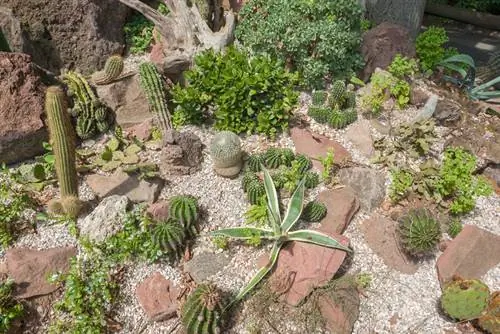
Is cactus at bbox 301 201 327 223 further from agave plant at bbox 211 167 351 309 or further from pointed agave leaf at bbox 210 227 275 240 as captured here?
→ pointed agave leaf at bbox 210 227 275 240

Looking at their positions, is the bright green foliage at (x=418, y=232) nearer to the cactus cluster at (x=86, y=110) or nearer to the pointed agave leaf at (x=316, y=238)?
the pointed agave leaf at (x=316, y=238)

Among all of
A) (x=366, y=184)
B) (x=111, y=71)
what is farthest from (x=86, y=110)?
(x=366, y=184)

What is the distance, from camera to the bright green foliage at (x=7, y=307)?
331 cm

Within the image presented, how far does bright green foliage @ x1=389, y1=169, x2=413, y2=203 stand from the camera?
4.20 metres

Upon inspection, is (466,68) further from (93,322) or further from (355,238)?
(93,322)

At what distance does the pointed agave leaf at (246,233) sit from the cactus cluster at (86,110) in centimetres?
237

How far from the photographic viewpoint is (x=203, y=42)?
5.68 meters

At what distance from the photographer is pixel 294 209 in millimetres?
3875

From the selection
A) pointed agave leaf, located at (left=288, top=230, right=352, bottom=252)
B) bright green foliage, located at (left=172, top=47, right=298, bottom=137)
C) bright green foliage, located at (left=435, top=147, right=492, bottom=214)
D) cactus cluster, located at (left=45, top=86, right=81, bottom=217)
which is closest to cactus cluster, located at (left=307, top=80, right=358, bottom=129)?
bright green foliage, located at (left=172, top=47, right=298, bottom=137)

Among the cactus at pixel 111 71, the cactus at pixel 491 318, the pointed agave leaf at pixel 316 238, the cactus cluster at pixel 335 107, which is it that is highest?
the cactus at pixel 111 71

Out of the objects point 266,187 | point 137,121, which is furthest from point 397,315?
point 137,121

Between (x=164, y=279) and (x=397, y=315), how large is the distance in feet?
7.32

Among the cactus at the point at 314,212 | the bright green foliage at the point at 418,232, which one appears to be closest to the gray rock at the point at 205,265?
the cactus at the point at 314,212

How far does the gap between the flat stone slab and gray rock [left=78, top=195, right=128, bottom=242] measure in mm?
3213
